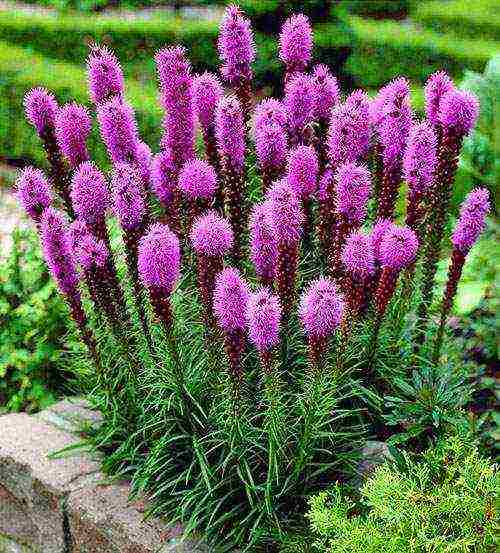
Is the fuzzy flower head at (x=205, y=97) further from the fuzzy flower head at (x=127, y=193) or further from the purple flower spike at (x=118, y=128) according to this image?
the fuzzy flower head at (x=127, y=193)

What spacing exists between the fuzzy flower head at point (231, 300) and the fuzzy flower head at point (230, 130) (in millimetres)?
499

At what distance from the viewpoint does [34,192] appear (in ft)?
9.66

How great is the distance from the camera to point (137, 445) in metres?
3.30

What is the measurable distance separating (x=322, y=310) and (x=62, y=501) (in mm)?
1490

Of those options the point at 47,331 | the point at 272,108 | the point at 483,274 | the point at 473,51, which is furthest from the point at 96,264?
the point at 473,51

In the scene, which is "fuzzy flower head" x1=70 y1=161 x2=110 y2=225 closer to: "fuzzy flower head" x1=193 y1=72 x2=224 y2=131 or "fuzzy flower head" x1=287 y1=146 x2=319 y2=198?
"fuzzy flower head" x1=193 y1=72 x2=224 y2=131

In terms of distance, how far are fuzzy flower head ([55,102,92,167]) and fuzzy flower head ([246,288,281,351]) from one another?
912 millimetres

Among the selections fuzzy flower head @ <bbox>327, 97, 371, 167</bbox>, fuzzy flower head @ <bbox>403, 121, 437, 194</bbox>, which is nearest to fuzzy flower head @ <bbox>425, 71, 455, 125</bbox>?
fuzzy flower head @ <bbox>403, 121, 437, 194</bbox>

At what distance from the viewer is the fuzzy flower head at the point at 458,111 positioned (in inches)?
112

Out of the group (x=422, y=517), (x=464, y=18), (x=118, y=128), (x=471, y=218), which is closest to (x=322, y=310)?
(x=422, y=517)

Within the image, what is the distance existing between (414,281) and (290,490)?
972mm

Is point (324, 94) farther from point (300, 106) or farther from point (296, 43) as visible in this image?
A: point (296, 43)

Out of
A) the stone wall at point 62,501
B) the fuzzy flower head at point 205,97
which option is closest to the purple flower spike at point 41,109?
the fuzzy flower head at point 205,97

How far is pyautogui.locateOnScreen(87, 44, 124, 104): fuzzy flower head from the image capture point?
9.54ft
